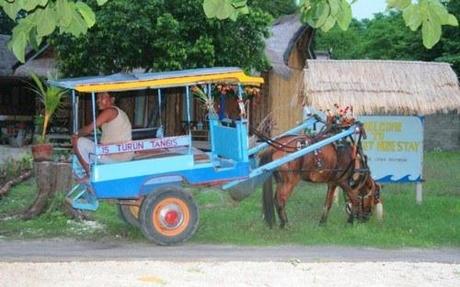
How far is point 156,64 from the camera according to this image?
1884cm

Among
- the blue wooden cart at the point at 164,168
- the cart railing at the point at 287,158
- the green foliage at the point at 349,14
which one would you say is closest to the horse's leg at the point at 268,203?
the cart railing at the point at 287,158

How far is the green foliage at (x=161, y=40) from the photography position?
18422 mm

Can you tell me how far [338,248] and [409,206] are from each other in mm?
4016

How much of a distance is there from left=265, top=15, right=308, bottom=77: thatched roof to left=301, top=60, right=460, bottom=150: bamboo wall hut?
10.5 metres

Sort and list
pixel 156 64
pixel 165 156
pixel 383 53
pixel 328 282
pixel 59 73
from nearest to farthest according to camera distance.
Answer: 1. pixel 328 282
2. pixel 165 156
3. pixel 156 64
4. pixel 59 73
5. pixel 383 53

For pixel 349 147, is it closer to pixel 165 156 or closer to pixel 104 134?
pixel 165 156

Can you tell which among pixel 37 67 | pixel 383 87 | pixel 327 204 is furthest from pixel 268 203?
pixel 37 67

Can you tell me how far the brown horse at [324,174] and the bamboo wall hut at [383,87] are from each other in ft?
6.51

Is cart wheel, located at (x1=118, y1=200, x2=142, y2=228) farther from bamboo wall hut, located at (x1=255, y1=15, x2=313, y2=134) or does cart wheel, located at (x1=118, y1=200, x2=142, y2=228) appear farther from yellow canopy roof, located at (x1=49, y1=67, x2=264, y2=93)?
bamboo wall hut, located at (x1=255, y1=15, x2=313, y2=134)

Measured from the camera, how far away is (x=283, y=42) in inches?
1047

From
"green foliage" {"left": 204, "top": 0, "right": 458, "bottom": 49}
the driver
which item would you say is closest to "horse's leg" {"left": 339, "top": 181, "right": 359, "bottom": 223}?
the driver

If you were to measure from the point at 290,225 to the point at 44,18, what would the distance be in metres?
7.82

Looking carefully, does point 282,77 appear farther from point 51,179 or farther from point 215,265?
point 215,265

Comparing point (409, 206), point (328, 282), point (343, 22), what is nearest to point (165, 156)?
point (328, 282)
